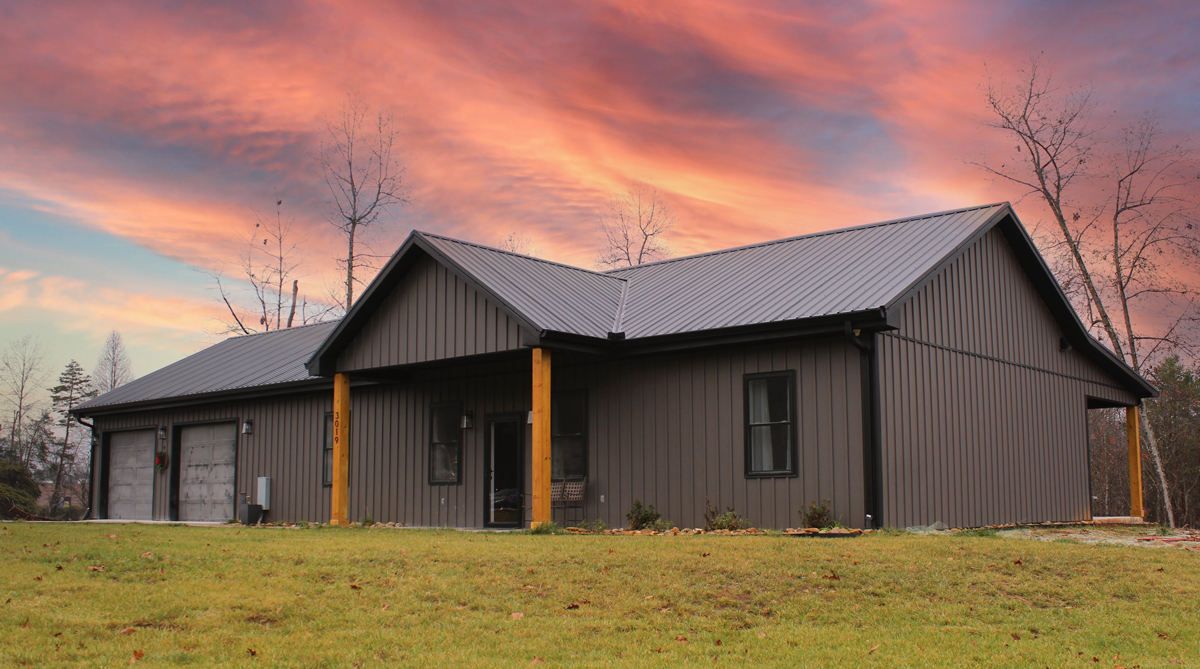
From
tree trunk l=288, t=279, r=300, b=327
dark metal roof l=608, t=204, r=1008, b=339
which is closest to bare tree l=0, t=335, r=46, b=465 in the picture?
tree trunk l=288, t=279, r=300, b=327

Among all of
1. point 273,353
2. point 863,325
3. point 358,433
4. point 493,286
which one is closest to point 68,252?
point 273,353

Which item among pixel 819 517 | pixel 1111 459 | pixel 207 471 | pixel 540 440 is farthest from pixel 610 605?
pixel 1111 459

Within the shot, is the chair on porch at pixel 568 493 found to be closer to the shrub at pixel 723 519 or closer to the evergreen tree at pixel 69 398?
the shrub at pixel 723 519

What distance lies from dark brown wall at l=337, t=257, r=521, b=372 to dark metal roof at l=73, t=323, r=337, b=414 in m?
4.08

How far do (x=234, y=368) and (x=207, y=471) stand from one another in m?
2.78

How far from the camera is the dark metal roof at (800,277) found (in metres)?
14.0

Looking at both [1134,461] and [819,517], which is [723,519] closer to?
[819,517]

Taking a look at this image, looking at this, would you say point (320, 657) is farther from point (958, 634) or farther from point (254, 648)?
point (958, 634)

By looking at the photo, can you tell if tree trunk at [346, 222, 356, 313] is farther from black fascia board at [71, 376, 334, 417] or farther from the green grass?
the green grass

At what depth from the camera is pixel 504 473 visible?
17641 mm

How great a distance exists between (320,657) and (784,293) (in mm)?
10087

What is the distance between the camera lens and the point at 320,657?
6.49 meters

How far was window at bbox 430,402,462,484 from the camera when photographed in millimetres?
17703

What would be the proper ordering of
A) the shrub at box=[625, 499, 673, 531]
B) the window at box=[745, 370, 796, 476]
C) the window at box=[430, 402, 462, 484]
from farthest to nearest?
the window at box=[430, 402, 462, 484], the shrub at box=[625, 499, 673, 531], the window at box=[745, 370, 796, 476]
